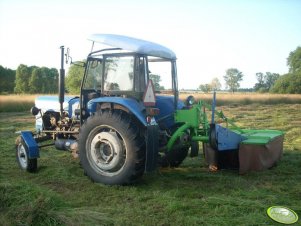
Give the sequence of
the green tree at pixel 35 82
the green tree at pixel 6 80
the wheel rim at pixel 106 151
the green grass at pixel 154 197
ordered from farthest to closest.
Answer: the green tree at pixel 6 80, the green tree at pixel 35 82, the wheel rim at pixel 106 151, the green grass at pixel 154 197

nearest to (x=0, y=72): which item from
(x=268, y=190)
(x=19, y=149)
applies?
(x=19, y=149)

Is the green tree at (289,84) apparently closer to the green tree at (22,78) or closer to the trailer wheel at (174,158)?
the green tree at (22,78)

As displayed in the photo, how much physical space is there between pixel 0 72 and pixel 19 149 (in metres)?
A: 51.3

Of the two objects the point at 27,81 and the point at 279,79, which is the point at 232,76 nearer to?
the point at 279,79

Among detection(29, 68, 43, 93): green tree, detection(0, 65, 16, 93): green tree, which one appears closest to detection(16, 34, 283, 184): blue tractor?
detection(29, 68, 43, 93): green tree

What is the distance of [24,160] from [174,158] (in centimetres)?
272

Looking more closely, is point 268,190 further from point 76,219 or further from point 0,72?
point 0,72

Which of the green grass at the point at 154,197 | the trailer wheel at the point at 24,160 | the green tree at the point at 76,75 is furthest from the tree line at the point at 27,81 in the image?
the green grass at the point at 154,197

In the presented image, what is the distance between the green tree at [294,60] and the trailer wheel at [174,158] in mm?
60388

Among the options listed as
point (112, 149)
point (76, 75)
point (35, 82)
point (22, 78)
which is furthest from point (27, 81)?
point (112, 149)

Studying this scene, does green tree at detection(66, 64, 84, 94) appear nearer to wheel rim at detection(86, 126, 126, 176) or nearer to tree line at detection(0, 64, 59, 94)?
wheel rim at detection(86, 126, 126, 176)

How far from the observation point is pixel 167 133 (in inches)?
230

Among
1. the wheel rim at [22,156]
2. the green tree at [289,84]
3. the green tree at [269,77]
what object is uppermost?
the green tree at [269,77]

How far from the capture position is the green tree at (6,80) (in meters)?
54.1
